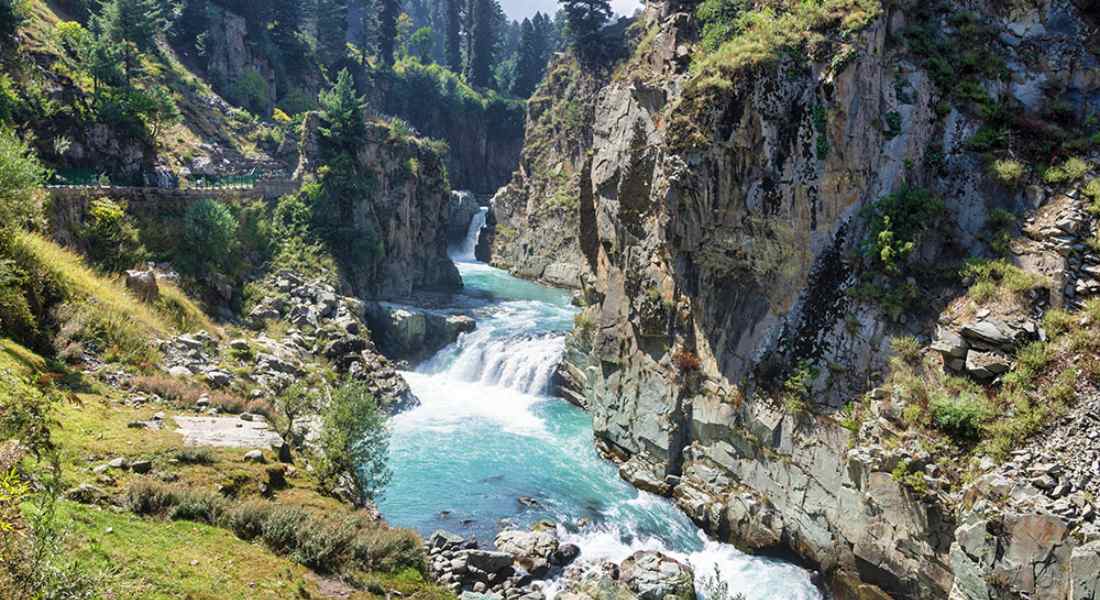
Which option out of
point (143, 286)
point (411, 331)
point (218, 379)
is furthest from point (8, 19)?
point (411, 331)

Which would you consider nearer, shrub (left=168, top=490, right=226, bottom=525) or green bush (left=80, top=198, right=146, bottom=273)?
shrub (left=168, top=490, right=226, bottom=525)

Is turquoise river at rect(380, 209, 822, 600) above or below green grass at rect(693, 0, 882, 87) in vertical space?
below

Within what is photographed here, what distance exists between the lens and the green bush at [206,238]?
32.7 meters

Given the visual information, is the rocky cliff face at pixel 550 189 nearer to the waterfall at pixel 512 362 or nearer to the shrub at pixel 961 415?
the waterfall at pixel 512 362

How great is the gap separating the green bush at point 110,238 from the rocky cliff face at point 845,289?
2306 cm

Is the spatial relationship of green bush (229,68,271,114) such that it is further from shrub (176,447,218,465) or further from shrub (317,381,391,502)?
shrub (176,447,218,465)

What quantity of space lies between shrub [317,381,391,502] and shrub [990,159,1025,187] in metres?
19.7

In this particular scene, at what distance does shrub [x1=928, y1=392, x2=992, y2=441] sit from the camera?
52.0 feet

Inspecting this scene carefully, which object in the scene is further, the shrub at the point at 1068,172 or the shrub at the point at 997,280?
the shrub at the point at 1068,172

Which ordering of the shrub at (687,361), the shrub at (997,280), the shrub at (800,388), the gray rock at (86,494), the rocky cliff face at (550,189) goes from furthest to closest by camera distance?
the rocky cliff face at (550,189) → the shrub at (687,361) → the shrub at (800,388) → the shrub at (997,280) → the gray rock at (86,494)

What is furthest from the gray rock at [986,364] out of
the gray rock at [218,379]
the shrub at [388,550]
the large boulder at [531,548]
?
the gray rock at [218,379]

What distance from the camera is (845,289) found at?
20188mm

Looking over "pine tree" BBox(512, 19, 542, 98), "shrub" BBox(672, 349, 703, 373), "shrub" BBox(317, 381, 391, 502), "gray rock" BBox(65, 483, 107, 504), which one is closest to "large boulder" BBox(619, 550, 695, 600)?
"shrub" BBox(672, 349, 703, 373)

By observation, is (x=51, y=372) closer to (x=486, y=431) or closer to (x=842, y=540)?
(x=486, y=431)
